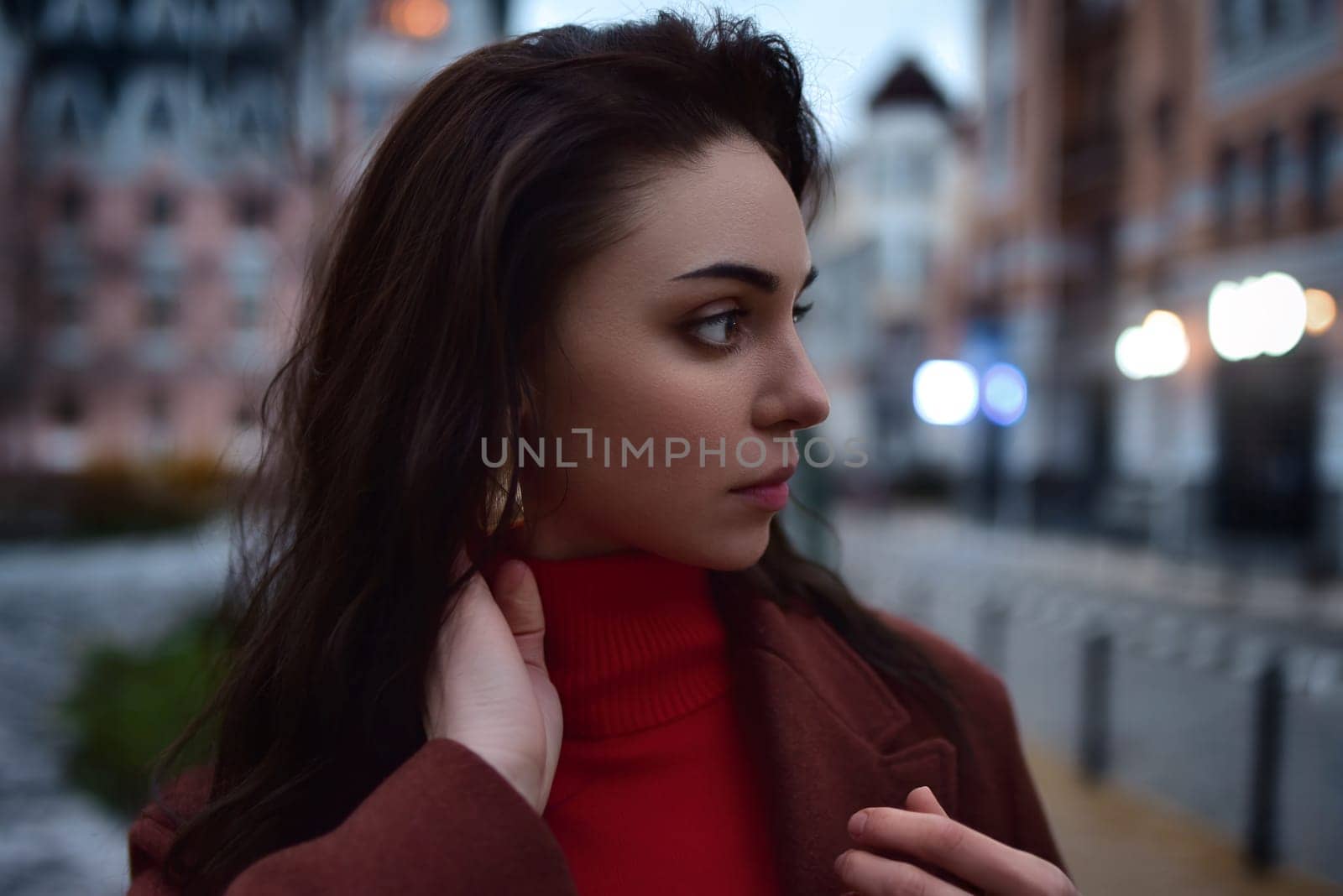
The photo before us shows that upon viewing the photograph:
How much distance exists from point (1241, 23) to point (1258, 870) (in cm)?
496

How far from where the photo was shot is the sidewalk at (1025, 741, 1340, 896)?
9.25 ft

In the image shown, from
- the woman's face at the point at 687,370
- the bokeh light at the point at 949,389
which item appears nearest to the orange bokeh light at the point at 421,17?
the woman's face at the point at 687,370

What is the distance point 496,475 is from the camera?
96 centimetres

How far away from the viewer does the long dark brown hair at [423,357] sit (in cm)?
90

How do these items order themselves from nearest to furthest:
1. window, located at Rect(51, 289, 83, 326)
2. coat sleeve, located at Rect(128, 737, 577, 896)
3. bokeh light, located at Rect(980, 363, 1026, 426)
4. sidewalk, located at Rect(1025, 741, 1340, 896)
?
coat sleeve, located at Rect(128, 737, 577, 896), sidewalk, located at Rect(1025, 741, 1340, 896), bokeh light, located at Rect(980, 363, 1026, 426), window, located at Rect(51, 289, 83, 326)

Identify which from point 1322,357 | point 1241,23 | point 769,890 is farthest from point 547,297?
point 1241,23

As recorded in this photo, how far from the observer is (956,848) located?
2.65ft

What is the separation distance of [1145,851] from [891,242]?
973 cm

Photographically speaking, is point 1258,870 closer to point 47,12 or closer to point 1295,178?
point 1295,178

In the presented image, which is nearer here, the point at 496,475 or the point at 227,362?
the point at 496,475

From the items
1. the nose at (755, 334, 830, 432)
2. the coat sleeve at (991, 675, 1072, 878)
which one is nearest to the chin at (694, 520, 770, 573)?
the nose at (755, 334, 830, 432)

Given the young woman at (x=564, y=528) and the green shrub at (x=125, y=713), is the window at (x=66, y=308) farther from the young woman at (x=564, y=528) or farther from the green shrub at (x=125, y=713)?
the young woman at (x=564, y=528)

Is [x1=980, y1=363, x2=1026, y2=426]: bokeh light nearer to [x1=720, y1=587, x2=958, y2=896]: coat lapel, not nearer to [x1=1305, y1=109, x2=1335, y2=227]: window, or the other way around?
[x1=1305, y1=109, x2=1335, y2=227]: window

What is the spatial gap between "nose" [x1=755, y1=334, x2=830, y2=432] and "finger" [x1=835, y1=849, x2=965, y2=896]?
0.42 meters
